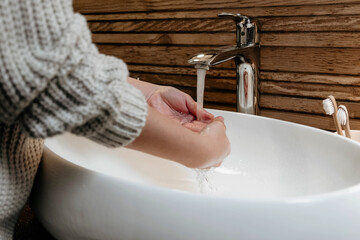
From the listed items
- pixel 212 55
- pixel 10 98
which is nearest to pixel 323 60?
pixel 212 55

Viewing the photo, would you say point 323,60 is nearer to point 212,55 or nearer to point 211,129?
point 212,55

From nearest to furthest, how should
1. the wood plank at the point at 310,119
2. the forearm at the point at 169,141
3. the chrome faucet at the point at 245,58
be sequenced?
the forearm at the point at 169,141
the chrome faucet at the point at 245,58
the wood plank at the point at 310,119

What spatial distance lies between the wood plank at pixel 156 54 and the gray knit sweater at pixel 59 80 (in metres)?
0.66

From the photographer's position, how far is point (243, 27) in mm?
845

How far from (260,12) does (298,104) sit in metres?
0.24

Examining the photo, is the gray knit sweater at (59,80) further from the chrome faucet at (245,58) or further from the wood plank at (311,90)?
the wood plank at (311,90)

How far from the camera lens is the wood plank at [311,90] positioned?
2.97ft

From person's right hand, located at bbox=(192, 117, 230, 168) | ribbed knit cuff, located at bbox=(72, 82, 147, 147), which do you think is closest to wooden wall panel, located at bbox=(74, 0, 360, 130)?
person's right hand, located at bbox=(192, 117, 230, 168)

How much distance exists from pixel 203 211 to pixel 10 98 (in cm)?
22

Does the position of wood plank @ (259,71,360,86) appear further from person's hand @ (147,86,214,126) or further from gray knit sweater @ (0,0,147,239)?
gray knit sweater @ (0,0,147,239)

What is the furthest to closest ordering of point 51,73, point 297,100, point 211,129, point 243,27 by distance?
point 297,100, point 243,27, point 211,129, point 51,73

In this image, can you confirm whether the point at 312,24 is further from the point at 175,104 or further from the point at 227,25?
the point at 175,104

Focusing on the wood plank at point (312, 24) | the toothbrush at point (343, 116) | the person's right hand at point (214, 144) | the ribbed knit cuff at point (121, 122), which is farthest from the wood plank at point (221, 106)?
the ribbed knit cuff at point (121, 122)

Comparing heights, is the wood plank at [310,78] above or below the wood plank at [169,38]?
below
